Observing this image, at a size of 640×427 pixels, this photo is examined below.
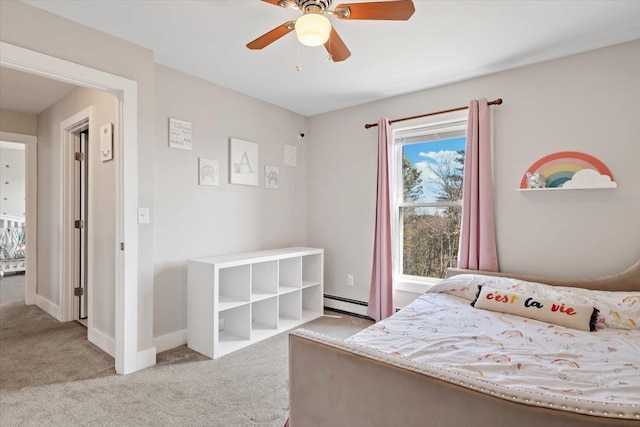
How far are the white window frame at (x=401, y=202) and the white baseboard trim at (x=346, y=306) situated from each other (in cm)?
51

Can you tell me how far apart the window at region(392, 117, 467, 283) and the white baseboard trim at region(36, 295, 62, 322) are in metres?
3.78

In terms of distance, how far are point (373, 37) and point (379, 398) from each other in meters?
2.30

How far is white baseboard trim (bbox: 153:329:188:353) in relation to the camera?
2746mm

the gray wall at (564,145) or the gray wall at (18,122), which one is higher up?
the gray wall at (18,122)

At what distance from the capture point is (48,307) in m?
3.81

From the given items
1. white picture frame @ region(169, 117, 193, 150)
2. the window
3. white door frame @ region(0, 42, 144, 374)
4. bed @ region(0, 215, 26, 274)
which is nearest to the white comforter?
the window

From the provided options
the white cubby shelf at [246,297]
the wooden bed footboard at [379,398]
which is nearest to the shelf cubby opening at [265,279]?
the white cubby shelf at [246,297]

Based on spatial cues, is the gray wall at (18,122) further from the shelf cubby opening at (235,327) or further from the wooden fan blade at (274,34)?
the wooden fan blade at (274,34)

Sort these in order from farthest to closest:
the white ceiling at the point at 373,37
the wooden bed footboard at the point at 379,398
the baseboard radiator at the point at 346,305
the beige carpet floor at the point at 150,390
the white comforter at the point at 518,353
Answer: the baseboard radiator at the point at 346,305
the white ceiling at the point at 373,37
the beige carpet floor at the point at 150,390
the white comforter at the point at 518,353
the wooden bed footboard at the point at 379,398

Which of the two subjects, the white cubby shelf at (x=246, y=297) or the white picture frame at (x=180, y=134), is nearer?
the white cubby shelf at (x=246, y=297)

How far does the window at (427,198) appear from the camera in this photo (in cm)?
325

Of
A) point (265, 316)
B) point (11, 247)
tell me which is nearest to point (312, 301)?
point (265, 316)

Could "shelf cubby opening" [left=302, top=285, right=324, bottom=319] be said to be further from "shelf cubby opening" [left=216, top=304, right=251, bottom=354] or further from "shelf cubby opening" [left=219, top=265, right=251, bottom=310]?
"shelf cubby opening" [left=219, top=265, right=251, bottom=310]

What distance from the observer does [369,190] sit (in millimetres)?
3705
